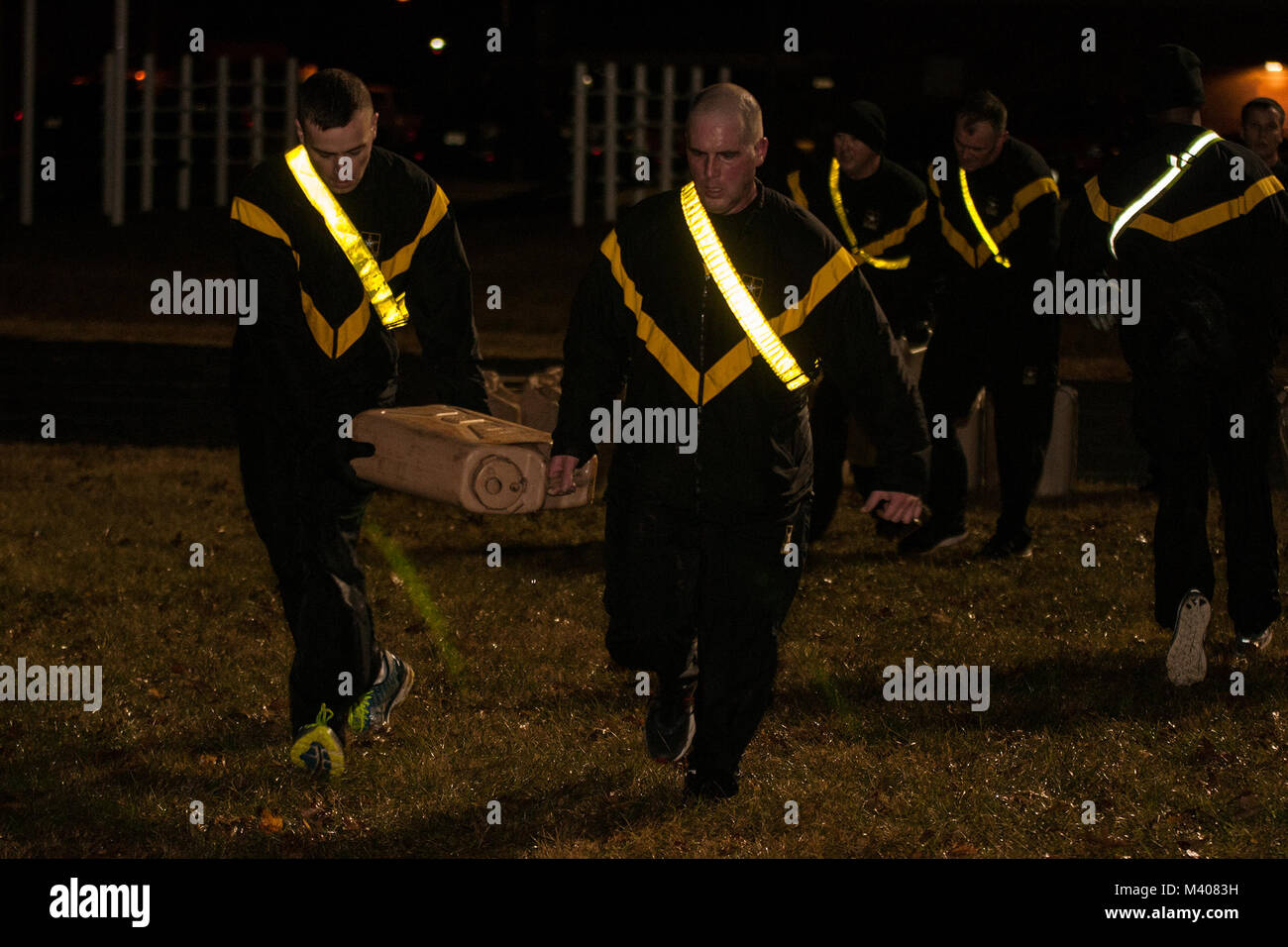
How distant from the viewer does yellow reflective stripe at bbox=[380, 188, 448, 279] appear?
19.8 feet

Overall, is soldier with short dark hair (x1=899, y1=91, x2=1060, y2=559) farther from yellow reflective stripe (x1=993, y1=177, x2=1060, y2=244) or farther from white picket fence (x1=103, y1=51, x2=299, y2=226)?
white picket fence (x1=103, y1=51, x2=299, y2=226)

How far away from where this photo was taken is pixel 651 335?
5.54 metres

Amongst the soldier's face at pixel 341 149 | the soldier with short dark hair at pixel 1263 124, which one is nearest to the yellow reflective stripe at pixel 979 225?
the soldier with short dark hair at pixel 1263 124

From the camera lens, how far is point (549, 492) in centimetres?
577

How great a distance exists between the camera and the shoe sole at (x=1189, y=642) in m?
7.22

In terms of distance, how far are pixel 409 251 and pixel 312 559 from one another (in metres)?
1.05

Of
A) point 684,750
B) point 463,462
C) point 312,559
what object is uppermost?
point 463,462

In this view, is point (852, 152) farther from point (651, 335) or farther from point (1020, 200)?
point (651, 335)

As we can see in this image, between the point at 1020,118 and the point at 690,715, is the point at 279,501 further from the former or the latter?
the point at 1020,118

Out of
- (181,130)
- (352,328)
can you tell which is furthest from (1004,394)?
(181,130)

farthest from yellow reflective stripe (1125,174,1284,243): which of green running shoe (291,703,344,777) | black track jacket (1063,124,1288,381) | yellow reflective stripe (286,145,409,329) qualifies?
green running shoe (291,703,344,777)

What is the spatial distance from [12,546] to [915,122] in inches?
811

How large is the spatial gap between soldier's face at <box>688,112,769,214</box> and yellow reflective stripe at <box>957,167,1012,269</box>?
424cm

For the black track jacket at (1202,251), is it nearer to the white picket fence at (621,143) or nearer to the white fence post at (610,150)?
the white picket fence at (621,143)
